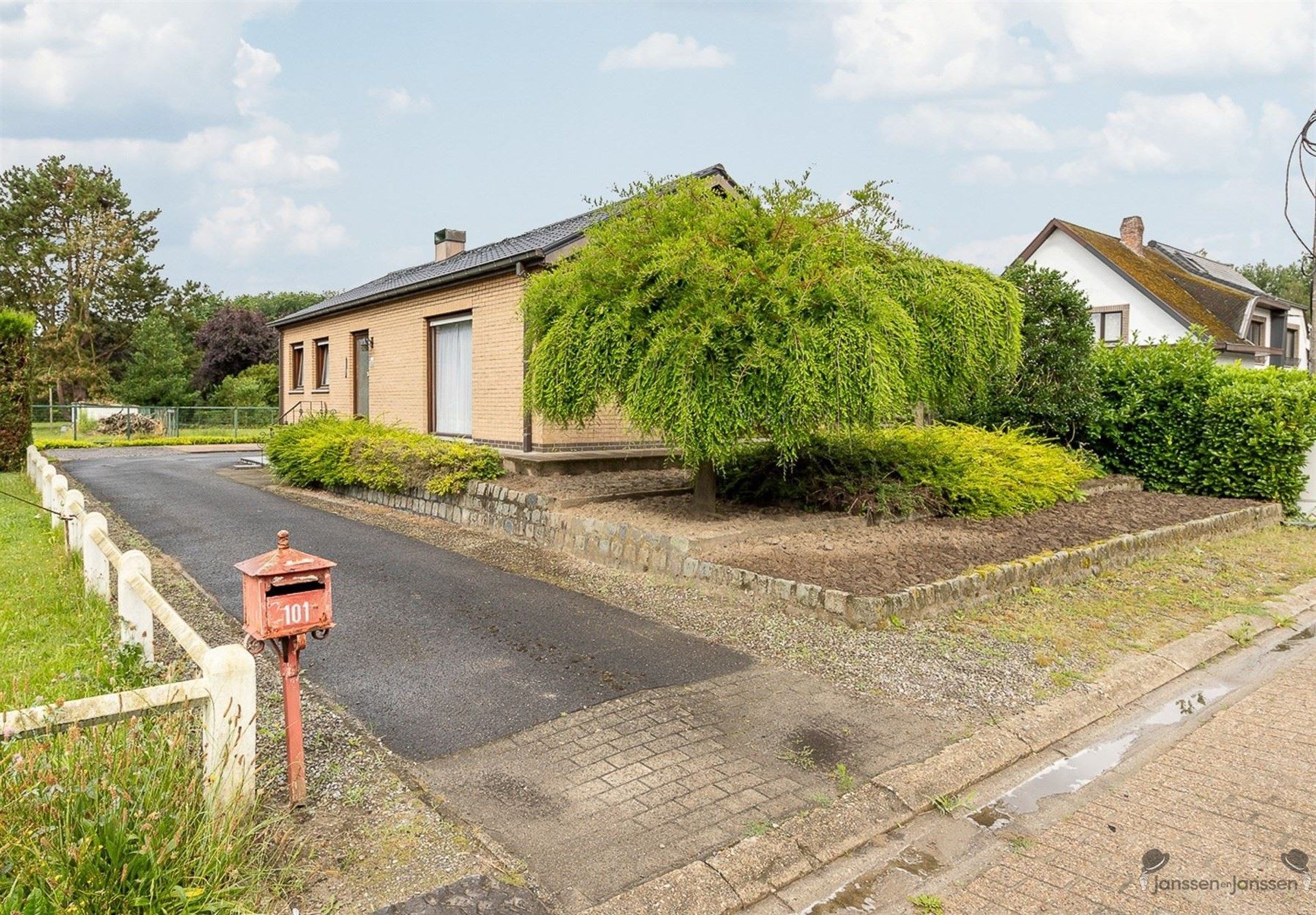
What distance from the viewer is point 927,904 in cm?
282

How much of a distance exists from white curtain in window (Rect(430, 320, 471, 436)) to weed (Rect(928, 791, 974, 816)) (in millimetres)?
11026

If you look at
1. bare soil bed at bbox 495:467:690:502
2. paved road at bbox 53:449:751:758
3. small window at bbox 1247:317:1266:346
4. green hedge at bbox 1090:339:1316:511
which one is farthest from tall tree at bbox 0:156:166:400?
small window at bbox 1247:317:1266:346

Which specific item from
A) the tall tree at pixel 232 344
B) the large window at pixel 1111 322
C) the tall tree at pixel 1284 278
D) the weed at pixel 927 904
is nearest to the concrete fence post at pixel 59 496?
the weed at pixel 927 904

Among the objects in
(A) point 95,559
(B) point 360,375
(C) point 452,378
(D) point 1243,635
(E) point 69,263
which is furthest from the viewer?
(E) point 69,263

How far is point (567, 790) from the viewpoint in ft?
11.4

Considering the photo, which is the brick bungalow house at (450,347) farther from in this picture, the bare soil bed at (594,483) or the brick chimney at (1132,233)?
the brick chimney at (1132,233)

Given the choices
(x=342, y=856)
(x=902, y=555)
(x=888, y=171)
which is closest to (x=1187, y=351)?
(x=888, y=171)

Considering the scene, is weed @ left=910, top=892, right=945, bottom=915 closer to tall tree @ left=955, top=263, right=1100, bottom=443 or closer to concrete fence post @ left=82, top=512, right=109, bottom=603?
concrete fence post @ left=82, top=512, right=109, bottom=603

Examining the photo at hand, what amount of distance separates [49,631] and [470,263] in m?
10.2

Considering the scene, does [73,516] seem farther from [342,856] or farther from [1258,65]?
[1258,65]

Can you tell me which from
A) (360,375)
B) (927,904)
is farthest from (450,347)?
(927,904)

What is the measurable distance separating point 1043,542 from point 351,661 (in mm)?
6479

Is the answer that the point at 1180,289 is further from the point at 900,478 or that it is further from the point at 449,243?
the point at 449,243

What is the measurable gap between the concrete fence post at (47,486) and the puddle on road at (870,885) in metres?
9.25
